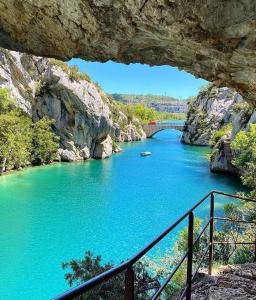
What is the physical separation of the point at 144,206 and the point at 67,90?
26.4 metres

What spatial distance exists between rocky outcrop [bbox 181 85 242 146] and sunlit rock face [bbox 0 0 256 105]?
60.9 metres

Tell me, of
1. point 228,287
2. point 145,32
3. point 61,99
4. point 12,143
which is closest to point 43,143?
point 12,143

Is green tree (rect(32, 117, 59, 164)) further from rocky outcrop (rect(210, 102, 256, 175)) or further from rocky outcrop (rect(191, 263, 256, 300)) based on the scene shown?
rocky outcrop (rect(191, 263, 256, 300))

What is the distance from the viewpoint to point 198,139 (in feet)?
257

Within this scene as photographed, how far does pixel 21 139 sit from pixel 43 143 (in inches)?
175

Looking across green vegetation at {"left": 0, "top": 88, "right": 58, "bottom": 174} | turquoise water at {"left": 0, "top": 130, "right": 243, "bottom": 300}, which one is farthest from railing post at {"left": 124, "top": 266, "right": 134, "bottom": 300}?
green vegetation at {"left": 0, "top": 88, "right": 58, "bottom": 174}

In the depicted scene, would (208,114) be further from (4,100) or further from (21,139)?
(4,100)

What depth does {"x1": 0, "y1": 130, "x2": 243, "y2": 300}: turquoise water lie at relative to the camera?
A: 16328 mm

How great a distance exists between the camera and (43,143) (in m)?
44.4

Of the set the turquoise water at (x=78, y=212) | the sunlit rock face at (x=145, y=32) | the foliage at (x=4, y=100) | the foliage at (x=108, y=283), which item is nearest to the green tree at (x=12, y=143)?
the foliage at (x=4, y=100)

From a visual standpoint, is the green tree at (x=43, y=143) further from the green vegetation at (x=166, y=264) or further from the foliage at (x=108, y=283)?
the foliage at (x=108, y=283)

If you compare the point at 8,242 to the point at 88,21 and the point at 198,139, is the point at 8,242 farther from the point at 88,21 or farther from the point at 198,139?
the point at 198,139

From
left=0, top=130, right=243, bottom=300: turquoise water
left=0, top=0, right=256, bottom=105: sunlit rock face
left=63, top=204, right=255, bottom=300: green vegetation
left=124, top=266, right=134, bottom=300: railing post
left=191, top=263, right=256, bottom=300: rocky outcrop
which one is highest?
left=0, top=0, right=256, bottom=105: sunlit rock face

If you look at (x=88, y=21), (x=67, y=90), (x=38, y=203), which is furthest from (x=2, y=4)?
(x=67, y=90)
